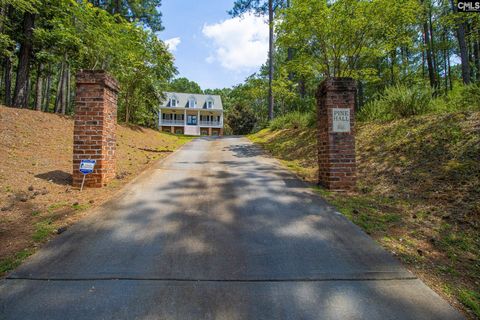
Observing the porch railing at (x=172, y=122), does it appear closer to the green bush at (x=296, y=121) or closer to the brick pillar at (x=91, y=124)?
the green bush at (x=296, y=121)

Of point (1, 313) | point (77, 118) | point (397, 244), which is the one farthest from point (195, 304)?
point (77, 118)

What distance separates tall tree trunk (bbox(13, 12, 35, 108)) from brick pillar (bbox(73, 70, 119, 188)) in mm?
9655

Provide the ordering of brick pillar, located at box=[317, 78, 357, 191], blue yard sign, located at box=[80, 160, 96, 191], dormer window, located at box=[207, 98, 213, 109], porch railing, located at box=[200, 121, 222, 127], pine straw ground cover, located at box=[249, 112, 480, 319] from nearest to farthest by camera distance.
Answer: pine straw ground cover, located at box=[249, 112, 480, 319] < blue yard sign, located at box=[80, 160, 96, 191] < brick pillar, located at box=[317, 78, 357, 191] < porch railing, located at box=[200, 121, 222, 127] < dormer window, located at box=[207, 98, 213, 109]

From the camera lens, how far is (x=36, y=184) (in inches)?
178

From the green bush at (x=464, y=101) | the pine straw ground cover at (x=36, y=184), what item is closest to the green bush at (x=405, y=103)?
the green bush at (x=464, y=101)

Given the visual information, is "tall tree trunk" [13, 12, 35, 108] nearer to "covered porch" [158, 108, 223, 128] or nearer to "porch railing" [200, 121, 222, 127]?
"covered porch" [158, 108, 223, 128]

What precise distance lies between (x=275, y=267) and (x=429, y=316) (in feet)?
3.99

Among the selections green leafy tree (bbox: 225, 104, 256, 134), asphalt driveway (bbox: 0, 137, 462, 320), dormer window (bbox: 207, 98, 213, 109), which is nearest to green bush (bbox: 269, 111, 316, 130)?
asphalt driveway (bbox: 0, 137, 462, 320)

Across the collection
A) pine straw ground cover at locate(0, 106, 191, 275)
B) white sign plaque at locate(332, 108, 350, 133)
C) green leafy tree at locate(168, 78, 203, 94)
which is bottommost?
pine straw ground cover at locate(0, 106, 191, 275)

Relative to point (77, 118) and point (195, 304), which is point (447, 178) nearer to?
point (195, 304)
